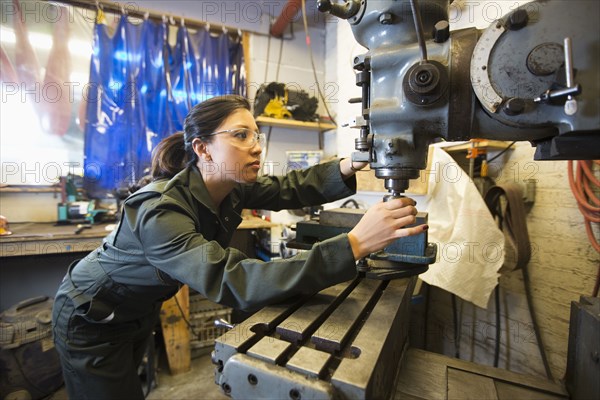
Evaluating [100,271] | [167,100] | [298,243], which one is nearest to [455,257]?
[298,243]

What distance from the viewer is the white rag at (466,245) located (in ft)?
4.43

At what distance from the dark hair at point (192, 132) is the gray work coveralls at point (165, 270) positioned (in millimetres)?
125

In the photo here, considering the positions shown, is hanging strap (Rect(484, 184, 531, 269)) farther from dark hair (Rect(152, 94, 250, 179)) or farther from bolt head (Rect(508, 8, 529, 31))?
dark hair (Rect(152, 94, 250, 179))

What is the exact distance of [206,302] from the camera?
6.89ft

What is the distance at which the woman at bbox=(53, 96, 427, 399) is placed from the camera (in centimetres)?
63

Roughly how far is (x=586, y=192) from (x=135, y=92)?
9.05ft

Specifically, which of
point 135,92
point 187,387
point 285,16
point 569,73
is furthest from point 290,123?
point 569,73

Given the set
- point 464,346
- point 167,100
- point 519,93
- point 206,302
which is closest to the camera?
point 519,93

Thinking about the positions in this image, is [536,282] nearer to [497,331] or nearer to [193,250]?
[497,331]

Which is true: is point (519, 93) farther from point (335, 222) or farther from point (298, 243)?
point (298, 243)

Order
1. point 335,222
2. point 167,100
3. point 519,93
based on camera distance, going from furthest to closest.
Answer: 1. point 167,100
2. point 335,222
3. point 519,93

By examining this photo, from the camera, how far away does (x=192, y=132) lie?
1053 millimetres

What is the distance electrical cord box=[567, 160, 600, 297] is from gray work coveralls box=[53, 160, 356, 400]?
0.90 meters

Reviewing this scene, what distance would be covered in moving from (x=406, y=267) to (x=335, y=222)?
0.88 feet
